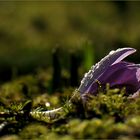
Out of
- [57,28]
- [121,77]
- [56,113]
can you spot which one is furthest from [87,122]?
[57,28]

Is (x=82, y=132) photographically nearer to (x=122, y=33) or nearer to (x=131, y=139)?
(x=131, y=139)

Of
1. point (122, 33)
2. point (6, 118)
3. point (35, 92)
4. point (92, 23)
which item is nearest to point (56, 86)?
point (35, 92)

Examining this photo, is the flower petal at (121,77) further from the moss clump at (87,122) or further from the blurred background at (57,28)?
the blurred background at (57,28)

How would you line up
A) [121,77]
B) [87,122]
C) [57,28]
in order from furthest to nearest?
[57,28] < [121,77] < [87,122]

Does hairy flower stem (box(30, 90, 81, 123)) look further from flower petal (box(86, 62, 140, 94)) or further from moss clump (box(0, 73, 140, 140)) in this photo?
flower petal (box(86, 62, 140, 94))

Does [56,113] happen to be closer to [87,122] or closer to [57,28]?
[87,122]

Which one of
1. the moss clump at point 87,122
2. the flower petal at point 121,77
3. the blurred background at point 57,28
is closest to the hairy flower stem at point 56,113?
→ the moss clump at point 87,122

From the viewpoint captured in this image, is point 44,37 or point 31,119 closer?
point 31,119
